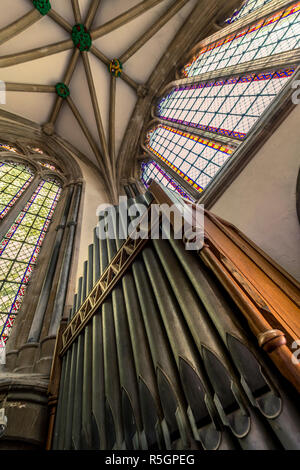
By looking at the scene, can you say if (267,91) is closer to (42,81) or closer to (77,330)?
(77,330)

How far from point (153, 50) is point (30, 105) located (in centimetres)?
533

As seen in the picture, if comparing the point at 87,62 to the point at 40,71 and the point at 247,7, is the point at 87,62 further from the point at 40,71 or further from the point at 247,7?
the point at 247,7

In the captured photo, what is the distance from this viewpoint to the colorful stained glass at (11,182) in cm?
579

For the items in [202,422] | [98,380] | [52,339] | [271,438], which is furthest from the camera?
[52,339]

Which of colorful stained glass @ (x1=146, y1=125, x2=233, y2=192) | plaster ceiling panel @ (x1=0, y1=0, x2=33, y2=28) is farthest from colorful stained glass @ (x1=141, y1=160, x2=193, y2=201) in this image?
plaster ceiling panel @ (x1=0, y1=0, x2=33, y2=28)

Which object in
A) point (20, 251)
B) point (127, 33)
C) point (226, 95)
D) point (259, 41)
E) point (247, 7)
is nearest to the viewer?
point (20, 251)

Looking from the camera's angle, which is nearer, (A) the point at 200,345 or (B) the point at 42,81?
(A) the point at 200,345

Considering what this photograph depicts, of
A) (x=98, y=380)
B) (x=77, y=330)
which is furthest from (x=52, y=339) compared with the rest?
(x=98, y=380)

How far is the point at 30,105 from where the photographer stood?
9.48 metres

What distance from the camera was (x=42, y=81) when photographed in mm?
9328

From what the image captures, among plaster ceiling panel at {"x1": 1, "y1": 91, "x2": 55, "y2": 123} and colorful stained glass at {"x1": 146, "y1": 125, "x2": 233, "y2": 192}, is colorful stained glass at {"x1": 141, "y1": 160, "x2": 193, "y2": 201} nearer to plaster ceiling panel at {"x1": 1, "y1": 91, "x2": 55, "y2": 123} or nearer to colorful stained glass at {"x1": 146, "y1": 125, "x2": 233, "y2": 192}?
colorful stained glass at {"x1": 146, "y1": 125, "x2": 233, "y2": 192}

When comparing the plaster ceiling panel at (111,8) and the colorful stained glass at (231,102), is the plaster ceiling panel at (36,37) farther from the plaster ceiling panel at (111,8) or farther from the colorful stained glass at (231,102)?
the colorful stained glass at (231,102)

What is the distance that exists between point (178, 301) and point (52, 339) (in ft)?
7.69

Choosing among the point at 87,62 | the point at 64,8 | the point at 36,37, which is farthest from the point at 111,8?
the point at 36,37
